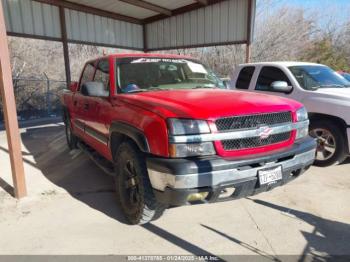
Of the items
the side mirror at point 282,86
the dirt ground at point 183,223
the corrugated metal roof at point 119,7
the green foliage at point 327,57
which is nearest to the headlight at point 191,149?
the dirt ground at point 183,223

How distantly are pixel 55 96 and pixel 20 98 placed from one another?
4.78 ft

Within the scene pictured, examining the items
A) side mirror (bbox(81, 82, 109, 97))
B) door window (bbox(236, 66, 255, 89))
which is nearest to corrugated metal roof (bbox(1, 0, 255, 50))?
door window (bbox(236, 66, 255, 89))

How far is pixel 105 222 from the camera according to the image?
361 centimetres

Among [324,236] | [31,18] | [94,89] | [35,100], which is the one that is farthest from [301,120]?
[35,100]

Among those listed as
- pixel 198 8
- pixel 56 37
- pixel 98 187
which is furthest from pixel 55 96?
pixel 98 187

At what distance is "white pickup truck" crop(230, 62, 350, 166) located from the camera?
5.10 m

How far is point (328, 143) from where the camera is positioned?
17.5 ft

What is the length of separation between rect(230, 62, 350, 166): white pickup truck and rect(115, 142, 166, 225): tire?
337 cm

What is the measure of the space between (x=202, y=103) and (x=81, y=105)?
2749 millimetres

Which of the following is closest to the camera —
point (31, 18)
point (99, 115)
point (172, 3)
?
point (99, 115)

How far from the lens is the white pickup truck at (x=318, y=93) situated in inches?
201

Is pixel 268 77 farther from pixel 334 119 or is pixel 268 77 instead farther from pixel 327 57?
pixel 327 57

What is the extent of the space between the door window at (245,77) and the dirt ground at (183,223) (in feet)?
8.48

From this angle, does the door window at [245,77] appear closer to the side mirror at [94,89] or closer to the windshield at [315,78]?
the windshield at [315,78]
